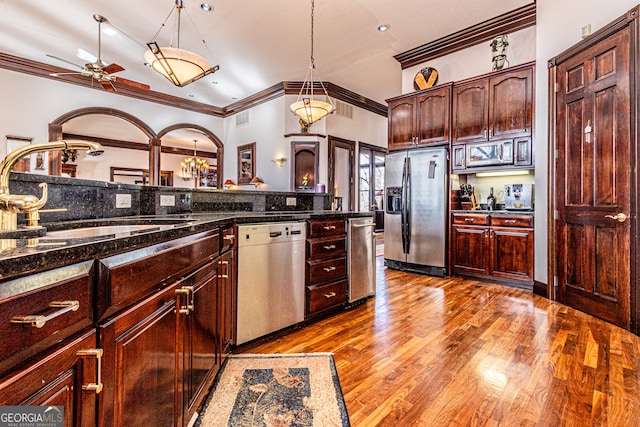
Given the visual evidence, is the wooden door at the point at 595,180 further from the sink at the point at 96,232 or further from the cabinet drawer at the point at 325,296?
the sink at the point at 96,232

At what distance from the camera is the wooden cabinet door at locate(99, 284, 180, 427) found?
748mm

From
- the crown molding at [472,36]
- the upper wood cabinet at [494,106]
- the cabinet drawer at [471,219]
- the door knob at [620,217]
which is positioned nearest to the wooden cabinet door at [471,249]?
the cabinet drawer at [471,219]

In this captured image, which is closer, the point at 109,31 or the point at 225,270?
the point at 225,270

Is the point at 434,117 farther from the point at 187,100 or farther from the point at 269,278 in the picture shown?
the point at 187,100

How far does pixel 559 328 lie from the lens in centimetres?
247

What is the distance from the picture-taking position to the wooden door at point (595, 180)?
250 centimetres

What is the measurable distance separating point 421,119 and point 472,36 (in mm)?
1266

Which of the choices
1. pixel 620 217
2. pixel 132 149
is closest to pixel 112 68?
pixel 620 217

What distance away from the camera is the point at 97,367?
27.5 inches

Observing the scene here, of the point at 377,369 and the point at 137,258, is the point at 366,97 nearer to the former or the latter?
the point at 377,369

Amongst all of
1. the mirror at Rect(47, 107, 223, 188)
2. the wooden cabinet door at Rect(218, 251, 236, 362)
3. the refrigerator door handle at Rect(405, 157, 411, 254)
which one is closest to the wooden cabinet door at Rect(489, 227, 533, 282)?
Answer: the refrigerator door handle at Rect(405, 157, 411, 254)

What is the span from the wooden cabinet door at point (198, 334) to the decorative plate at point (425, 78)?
432 cm

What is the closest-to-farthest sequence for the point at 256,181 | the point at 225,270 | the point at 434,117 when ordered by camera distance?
the point at 225,270 → the point at 434,117 → the point at 256,181

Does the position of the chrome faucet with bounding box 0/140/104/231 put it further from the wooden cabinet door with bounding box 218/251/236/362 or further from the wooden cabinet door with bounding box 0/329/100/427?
the wooden cabinet door with bounding box 218/251/236/362
